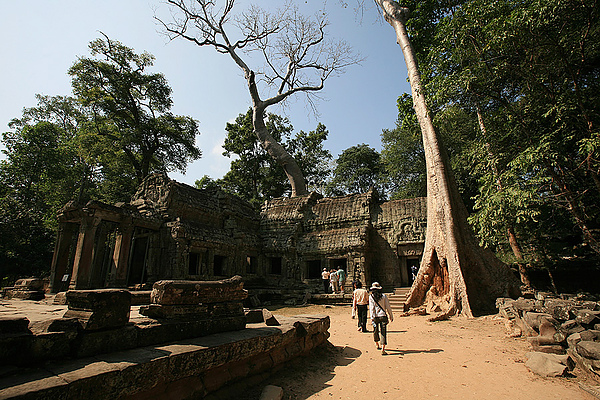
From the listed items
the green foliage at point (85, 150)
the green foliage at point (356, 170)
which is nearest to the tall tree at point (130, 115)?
the green foliage at point (85, 150)

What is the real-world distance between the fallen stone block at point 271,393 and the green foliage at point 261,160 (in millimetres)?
25085

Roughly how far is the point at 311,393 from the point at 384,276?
12123 millimetres

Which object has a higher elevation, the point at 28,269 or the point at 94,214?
the point at 94,214

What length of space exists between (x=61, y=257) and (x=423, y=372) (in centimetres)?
1231

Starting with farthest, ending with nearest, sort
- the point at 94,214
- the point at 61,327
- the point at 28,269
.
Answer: the point at 28,269, the point at 94,214, the point at 61,327

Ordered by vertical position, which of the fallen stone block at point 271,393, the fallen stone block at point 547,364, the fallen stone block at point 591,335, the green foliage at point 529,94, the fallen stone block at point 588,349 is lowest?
the fallen stone block at point 271,393

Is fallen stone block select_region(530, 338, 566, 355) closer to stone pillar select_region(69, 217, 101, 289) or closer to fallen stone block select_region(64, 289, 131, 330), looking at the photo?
fallen stone block select_region(64, 289, 131, 330)

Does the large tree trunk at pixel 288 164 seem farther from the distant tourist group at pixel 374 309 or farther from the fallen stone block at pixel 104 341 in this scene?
the fallen stone block at pixel 104 341

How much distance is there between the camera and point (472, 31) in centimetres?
854

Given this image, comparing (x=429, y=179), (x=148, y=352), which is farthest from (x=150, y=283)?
(x=429, y=179)

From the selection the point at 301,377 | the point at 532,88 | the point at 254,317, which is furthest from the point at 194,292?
the point at 532,88

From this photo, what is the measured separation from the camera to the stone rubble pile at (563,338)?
3.92 meters

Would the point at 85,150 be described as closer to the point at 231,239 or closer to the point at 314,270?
the point at 231,239

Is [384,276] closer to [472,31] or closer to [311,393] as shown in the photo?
[472,31]
